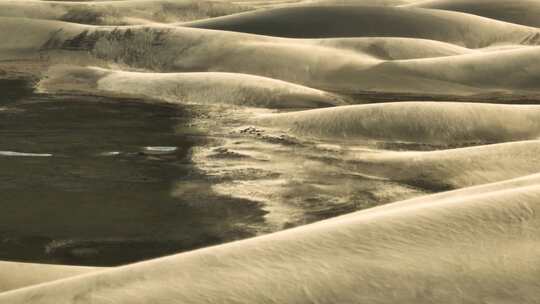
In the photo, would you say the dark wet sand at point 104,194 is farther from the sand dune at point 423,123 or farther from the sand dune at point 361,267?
the sand dune at point 361,267

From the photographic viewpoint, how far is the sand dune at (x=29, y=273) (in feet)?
11.4

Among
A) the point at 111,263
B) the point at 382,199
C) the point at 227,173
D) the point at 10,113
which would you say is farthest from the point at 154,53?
the point at 111,263

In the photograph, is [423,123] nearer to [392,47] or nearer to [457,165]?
[457,165]

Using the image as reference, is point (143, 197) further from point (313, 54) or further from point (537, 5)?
point (537, 5)

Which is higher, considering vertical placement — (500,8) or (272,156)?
(500,8)

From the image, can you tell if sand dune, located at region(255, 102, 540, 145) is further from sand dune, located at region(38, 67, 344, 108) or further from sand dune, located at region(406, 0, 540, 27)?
sand dune, located at region(406, 0, 540, 27)

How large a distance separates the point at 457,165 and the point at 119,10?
362 inches

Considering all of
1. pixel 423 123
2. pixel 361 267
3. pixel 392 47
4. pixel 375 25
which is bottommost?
pixel 423 123

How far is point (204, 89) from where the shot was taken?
335 inches

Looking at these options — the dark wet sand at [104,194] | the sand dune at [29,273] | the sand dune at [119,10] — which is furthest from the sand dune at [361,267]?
the sand dune at [119,10]

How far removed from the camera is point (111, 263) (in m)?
4.16

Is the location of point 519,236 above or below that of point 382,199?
above

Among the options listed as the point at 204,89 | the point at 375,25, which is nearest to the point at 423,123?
the point at 204,89

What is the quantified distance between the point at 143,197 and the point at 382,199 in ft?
4.09
